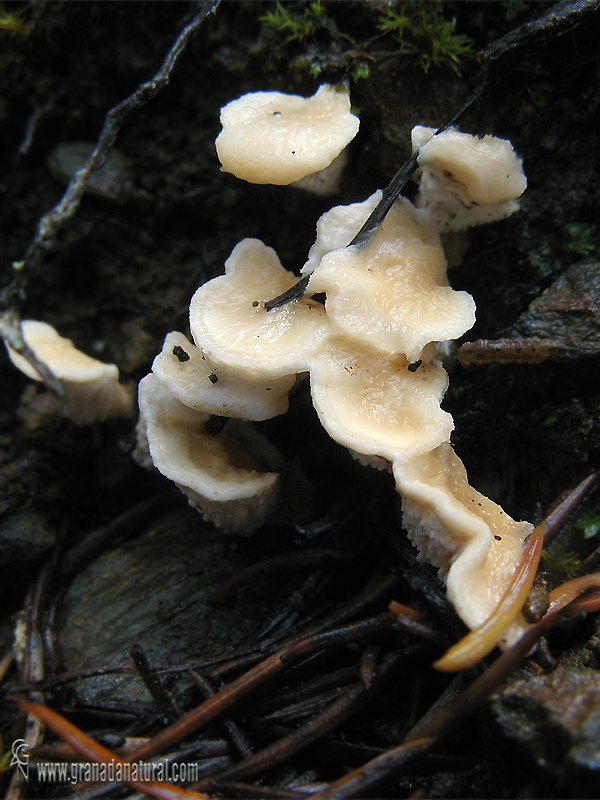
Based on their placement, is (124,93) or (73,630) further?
(124,93)

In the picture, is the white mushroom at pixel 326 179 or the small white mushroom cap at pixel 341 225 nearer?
the small white mushroom cap at pixel 341 225

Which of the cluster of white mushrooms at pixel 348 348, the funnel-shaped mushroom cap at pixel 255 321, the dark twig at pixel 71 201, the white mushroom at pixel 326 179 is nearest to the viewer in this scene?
the cluster of white mushrooms at pixel 348 348

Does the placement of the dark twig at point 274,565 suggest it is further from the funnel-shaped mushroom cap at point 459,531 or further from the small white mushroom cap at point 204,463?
the funnel-shaped mushroom cap at point 459,531

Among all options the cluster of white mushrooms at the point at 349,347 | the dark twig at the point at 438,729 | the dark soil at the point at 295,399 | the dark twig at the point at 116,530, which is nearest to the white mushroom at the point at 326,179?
the dark soil at the point at 295,399

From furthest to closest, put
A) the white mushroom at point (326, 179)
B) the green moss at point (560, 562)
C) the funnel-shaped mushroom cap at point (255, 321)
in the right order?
1. the white mushroom at point (326, 179)
2. the green moss at point (560, 562)
3. the funnel-shaped mushroom cap at point (255, 321)

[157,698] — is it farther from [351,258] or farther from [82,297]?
[82,297]

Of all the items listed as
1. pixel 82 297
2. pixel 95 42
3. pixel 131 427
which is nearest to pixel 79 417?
pixel 131 427

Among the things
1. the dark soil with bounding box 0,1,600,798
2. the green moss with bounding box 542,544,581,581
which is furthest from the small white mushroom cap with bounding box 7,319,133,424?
the green moss with bounding box 542,544,581,581

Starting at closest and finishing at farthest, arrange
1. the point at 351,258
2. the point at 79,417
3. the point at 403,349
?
the point at 403,349 → the point at 351,258 → the point at 79,417
